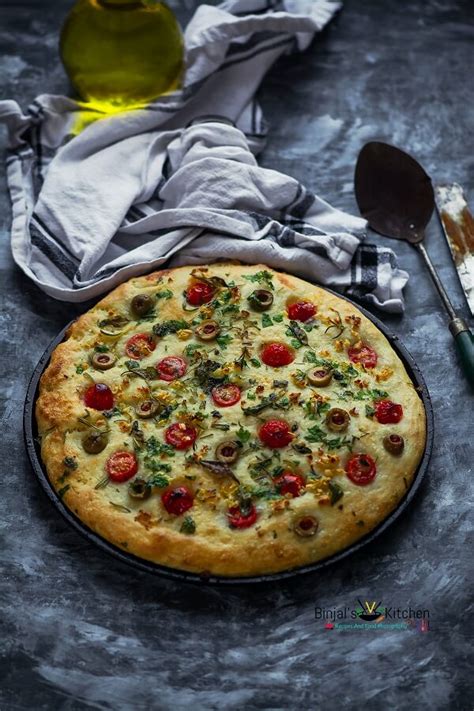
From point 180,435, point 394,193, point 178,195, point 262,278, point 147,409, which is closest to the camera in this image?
point 180,435

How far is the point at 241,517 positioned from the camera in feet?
13.6

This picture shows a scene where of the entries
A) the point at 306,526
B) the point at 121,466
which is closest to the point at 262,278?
the point at 121,466

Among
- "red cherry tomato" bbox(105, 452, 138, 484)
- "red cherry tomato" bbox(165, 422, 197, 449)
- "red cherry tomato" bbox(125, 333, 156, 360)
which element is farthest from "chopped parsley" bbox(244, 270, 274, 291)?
"red cherry tomato" bbox(105, 452, 138, 484)

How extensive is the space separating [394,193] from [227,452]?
7.08ft

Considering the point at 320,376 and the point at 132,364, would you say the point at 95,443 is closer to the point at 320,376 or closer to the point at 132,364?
the point at 132,364

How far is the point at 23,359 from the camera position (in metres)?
5.08

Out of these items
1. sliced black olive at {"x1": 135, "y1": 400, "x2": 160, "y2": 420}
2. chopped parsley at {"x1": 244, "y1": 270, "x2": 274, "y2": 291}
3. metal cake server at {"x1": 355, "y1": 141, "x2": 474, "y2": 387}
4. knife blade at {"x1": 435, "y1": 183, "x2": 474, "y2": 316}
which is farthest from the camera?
metal cake server at {"x1": 355, "y1": 141, "x2": 474, "y2": 387}

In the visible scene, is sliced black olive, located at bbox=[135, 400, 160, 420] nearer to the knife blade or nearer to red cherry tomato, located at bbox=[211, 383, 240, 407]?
red cherry tomato, located at bbox=[211, 383, 240, 407]

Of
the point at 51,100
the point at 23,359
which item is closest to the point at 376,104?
the point at 51,100

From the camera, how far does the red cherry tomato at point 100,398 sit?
14.9ft

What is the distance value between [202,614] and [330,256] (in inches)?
82.7

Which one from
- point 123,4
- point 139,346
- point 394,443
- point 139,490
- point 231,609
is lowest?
point 231,609

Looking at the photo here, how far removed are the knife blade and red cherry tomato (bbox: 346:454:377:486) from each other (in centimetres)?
135

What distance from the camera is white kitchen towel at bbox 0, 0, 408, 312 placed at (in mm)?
5246
